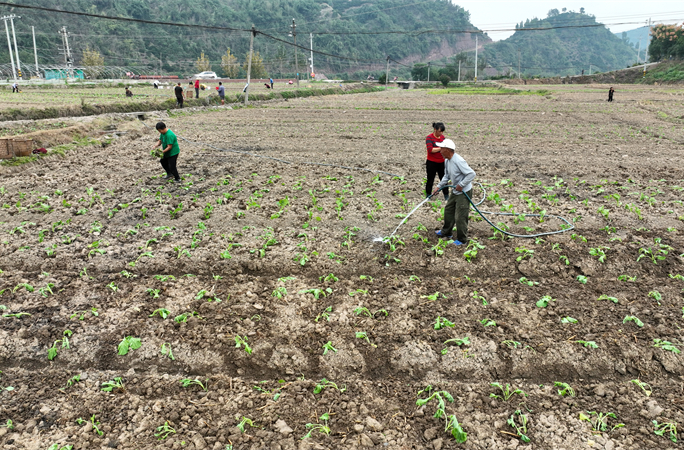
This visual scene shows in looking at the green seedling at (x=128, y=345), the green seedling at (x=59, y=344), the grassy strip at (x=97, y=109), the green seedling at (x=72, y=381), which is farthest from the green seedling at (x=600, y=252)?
the grassy strip at (x=97, y=109)

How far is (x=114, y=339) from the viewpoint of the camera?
5.55 meters

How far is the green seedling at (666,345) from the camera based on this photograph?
514 centimetres

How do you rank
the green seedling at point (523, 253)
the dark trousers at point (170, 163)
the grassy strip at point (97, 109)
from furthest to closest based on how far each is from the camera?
1. the grassy strip at point (97, 109)
2. the dark trousers at point (170, 163)
3. the green seedling at point (523, 253)

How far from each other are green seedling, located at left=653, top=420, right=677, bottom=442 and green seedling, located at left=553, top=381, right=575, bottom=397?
27.8 inches

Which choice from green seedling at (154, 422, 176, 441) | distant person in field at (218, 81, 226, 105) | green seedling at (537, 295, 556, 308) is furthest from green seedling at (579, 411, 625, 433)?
distant person in field at (218, 81, 226, 105)

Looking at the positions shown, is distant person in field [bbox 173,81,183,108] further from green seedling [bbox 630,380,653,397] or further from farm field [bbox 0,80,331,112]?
green seedling [bbox 630,380,653,397]

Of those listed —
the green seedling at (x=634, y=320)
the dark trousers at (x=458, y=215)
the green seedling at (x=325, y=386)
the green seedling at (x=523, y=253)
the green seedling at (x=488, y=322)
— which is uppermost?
the dark trousers at (x=458, y=215)

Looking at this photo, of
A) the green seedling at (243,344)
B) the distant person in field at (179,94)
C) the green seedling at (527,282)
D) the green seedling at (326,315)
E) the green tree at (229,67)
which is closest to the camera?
the green seedling at (243,344)

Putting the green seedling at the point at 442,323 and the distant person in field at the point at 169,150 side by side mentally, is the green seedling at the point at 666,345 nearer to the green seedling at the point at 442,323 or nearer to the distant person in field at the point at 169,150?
the green seedling at the point at 442,323

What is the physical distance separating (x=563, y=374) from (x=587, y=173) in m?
10.0

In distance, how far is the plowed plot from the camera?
170 inches

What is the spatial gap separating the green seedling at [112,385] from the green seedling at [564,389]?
14.9ft

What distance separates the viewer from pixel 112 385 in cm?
475

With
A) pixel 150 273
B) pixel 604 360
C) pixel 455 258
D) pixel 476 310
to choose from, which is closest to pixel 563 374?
pixel 604 360
